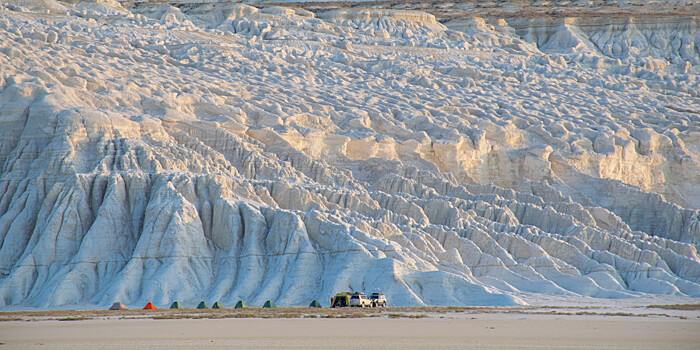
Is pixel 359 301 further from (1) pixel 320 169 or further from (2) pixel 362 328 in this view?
(1) pixel 320 169

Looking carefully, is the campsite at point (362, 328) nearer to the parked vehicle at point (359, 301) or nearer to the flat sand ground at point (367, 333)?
the flat sand ground at point (367, 333)

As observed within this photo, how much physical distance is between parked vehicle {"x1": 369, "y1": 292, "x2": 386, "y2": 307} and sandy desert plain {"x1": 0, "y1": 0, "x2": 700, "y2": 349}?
0.46 meters

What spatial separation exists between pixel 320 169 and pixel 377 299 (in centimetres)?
1586

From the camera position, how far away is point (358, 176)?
53156 mm

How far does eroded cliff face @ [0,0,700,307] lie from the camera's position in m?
41.2

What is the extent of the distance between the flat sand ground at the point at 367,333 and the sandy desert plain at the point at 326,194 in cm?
15

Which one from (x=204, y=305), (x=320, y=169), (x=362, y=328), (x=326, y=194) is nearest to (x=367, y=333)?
(x=362, y=328)

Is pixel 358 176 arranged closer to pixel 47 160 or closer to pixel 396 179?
pixel 396 179

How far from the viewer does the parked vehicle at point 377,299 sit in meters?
36.3

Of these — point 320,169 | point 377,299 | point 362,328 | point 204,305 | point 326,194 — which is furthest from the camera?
point 320,169

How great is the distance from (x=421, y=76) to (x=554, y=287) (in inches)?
1274

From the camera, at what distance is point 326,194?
47.1m

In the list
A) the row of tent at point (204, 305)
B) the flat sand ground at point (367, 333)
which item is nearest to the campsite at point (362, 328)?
the flat sand ground at point (367, 333)

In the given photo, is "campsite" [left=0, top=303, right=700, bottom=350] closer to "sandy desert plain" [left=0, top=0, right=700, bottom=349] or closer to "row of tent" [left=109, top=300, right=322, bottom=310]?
"sandy desert plain" [left=0, top=0, right=700, bottom=349]
